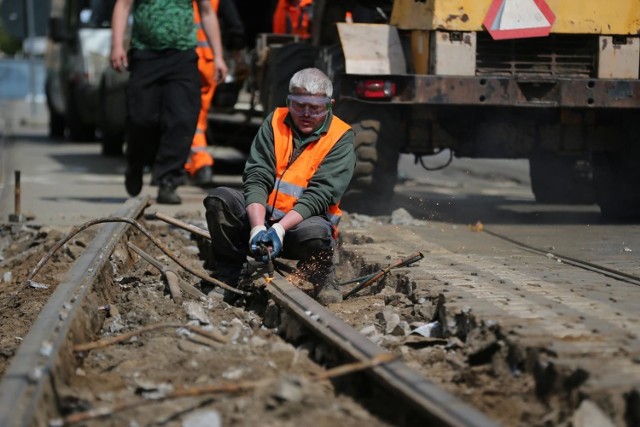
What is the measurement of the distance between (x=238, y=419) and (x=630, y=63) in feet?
20.0

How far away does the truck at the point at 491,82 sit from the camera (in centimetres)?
895

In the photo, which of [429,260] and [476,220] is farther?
[476,220]

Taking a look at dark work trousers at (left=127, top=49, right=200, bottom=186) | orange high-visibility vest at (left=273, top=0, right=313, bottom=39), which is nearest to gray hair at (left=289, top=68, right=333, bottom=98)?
dark work trousers at (left=127, top=49, right=200, bottom=186)

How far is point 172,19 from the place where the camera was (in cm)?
1001

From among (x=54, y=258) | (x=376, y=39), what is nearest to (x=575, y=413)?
(x=54, y=258)

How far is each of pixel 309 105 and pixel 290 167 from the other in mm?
353

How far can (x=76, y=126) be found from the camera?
2112 centimetres

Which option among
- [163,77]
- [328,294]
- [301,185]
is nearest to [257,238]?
[301,185]

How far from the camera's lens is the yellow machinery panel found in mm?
8945

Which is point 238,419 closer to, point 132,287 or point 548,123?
point 132,287

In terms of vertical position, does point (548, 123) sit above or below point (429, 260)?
above

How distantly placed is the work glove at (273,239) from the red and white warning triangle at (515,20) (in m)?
3.43

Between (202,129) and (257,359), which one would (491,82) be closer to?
(202,129)

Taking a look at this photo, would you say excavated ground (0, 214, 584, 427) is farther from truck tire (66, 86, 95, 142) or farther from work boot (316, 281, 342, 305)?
truck tire (66, 86, 95, 142)
